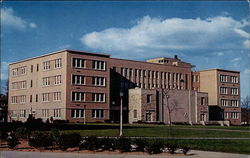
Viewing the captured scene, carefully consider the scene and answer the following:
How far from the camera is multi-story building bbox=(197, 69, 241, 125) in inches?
3462

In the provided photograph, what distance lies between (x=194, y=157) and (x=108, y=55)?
2149 inches

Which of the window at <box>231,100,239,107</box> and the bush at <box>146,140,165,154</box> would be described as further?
the window at <box>231,100,239,107</box>

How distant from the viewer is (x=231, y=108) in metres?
90.2

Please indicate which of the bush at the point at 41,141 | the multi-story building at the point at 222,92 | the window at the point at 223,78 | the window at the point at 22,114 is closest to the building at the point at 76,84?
the window at the point at 22,114

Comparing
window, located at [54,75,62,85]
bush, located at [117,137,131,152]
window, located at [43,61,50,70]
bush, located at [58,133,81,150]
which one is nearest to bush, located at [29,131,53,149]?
bush, located at [58,133,81,150]

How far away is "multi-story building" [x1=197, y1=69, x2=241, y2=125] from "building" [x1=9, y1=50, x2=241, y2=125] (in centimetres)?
1287

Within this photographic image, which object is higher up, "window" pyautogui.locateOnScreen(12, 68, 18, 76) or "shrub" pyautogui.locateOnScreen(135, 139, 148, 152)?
"window" pyautogui.locateOnScreen(12, 68, 18, 76)

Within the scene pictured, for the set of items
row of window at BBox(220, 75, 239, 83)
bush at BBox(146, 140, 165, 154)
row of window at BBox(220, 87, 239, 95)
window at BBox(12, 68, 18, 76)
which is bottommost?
bush at BBox(146, 140, 165, 154)

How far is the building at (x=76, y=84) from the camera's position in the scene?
2515 inches

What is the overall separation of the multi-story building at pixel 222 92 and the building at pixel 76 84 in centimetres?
1287

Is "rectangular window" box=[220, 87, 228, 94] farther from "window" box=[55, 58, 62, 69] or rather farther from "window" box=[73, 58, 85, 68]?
"window" box=[55, 58, 62, 69]

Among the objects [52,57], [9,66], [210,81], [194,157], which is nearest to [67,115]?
[52,57]

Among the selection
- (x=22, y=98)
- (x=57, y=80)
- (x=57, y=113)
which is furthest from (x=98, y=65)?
(x=22, y=98)

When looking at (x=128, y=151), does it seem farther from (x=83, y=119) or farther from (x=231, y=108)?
(x=231, y=108)
